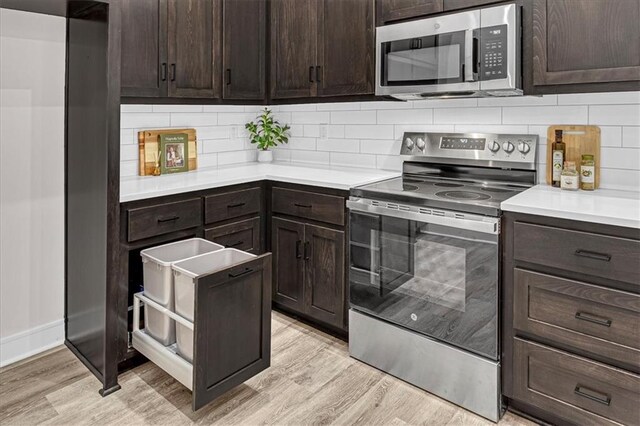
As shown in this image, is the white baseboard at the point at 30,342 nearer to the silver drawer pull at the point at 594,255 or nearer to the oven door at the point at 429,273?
the oven door at the point at 429,273

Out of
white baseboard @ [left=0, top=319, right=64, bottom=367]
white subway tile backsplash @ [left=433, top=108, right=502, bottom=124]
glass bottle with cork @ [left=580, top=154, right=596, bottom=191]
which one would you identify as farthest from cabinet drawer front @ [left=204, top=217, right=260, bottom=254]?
glass bottle with cork @ [left=580, top=154, right=596, bottom=191]

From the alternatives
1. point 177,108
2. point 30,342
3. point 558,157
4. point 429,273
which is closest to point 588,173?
point 558,157

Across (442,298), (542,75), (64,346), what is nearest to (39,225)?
(64,346)

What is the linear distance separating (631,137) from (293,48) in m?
2.04

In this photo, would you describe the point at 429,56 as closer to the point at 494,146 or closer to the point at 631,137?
the point at 494,146

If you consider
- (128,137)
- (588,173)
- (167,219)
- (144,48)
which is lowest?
(167,219)

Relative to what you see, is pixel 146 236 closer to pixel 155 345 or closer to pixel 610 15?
pixel 155 345

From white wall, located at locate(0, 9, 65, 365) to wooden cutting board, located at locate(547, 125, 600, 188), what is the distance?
8.60 feet

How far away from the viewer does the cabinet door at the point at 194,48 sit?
107 inches

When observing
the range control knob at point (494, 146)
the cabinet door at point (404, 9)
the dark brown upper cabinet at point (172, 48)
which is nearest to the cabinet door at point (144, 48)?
the dark brown upper cabinet at point (172, 48)

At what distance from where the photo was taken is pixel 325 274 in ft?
8.64

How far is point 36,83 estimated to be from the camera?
2412 millimetres

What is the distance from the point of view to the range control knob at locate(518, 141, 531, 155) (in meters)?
2.34

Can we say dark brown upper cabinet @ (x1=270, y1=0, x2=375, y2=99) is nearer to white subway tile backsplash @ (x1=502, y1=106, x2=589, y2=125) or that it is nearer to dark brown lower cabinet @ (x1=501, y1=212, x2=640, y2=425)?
white subway tile backsplash @ (x1=502, y1=106, x2=589, y2=125)
